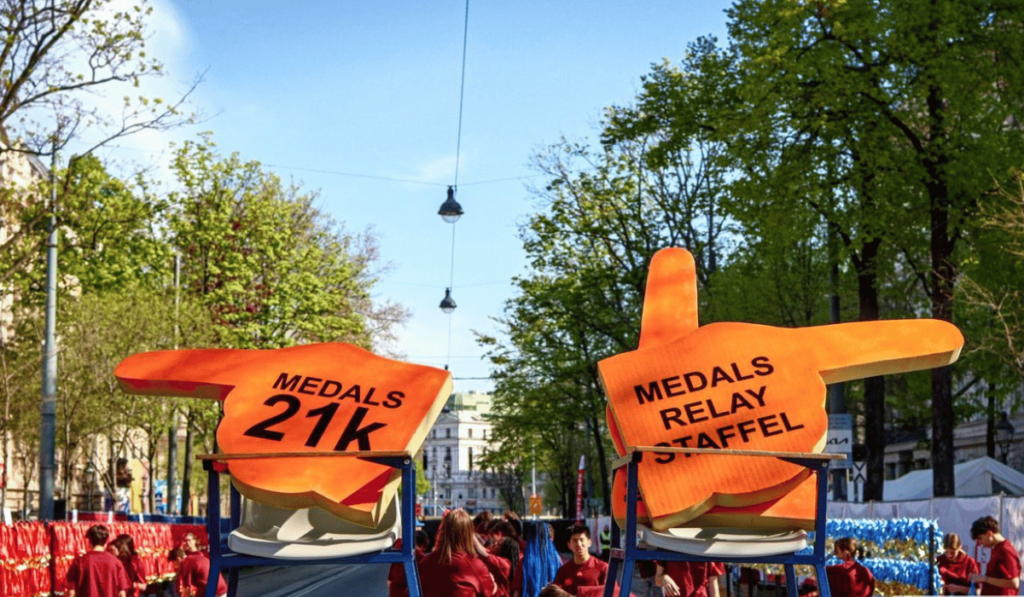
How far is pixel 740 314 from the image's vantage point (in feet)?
129

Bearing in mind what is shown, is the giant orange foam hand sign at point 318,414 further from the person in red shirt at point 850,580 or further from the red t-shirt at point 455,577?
the person in red shirt at point 850,580

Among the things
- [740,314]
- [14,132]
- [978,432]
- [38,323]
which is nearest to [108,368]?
[38,323]

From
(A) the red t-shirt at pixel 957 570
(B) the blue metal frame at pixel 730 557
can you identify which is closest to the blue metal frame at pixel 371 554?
(B) the blue metal frame at pixel 730 557

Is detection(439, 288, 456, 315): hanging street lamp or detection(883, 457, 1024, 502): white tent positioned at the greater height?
detection(439, 288, 456, 315): hanging street lamp

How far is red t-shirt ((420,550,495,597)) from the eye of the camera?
28.9 ft

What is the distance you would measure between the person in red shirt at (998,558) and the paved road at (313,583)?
17609 millimetres

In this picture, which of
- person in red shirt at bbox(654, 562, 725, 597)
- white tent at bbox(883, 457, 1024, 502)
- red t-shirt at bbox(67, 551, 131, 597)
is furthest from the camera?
white tent at bbox(883, 457, 1024, 502)

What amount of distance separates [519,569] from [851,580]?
3.13 meters

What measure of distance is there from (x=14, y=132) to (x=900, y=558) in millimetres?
13487

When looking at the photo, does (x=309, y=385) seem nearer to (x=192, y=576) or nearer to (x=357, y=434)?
(x=357, y=434)

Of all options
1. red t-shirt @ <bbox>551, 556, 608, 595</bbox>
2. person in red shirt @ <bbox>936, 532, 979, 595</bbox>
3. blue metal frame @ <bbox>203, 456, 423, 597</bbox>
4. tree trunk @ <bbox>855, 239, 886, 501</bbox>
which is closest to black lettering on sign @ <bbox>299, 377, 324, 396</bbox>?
blue metal frame @ <bbox>203, 456, 423, 597</bbox>

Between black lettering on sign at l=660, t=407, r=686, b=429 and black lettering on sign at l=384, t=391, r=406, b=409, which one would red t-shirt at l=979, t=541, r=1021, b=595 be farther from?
black lettering on sign at l=384, t=391, r=406, b=409

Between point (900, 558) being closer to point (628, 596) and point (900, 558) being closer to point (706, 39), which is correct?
point (628, 596)

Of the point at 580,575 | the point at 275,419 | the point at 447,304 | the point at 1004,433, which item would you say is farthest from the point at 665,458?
the point at 447,304
